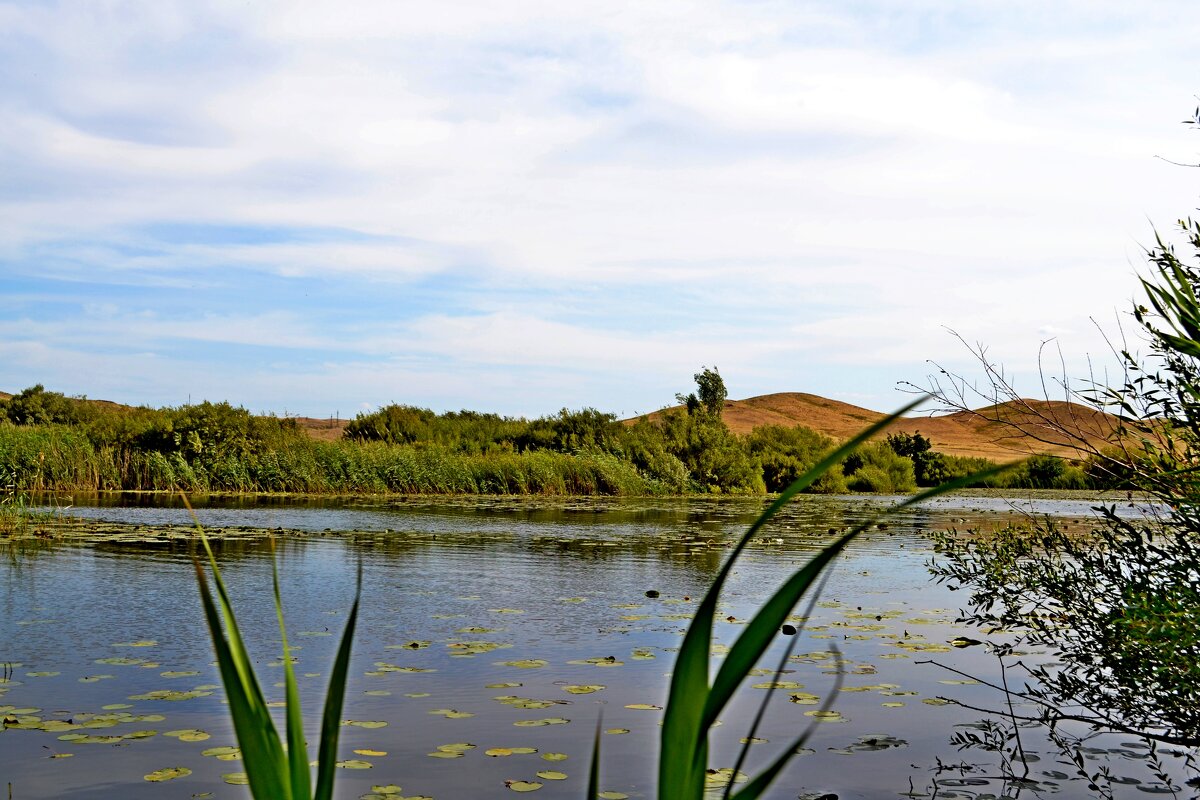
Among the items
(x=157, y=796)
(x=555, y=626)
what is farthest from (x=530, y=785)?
(x=555, y=626)

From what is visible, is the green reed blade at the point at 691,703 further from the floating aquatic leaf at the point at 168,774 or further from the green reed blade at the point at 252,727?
the floating aquatic leaf at the point at 168,774

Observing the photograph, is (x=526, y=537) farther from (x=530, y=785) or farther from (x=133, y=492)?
(x=133, y=492)

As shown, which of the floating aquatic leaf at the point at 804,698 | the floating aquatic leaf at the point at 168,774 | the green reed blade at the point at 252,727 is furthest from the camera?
the floating aquatic leaf at the point at 804,698

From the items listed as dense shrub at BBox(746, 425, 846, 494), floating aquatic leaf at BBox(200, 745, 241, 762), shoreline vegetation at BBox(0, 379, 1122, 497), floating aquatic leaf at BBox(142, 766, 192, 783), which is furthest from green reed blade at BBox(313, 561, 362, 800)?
dense shrub at BBox(746, 425, 846, 494)

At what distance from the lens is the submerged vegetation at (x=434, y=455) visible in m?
24.9

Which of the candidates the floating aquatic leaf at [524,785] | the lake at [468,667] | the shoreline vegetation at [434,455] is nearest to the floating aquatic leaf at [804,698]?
the lake at [468,667]

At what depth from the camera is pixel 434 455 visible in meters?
28.2

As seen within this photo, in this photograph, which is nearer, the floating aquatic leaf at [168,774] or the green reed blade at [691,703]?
the green reed blade at [691,703]

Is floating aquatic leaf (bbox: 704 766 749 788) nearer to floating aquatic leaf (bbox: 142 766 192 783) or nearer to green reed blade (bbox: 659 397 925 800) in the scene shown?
floating aquatic leaf (bbox: 142 766 192 783)

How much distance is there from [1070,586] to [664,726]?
12.9 ft

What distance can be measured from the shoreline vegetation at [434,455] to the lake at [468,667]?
31.8 ft

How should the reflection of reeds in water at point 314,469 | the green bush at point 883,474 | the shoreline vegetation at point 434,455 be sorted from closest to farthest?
1. the reflection of reeds in water at point 314,469
2. the shoreline vegetation at point 434,455
3. the green bush at point 883,474

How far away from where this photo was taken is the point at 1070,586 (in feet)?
14.9

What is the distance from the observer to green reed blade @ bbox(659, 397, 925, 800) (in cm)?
115
